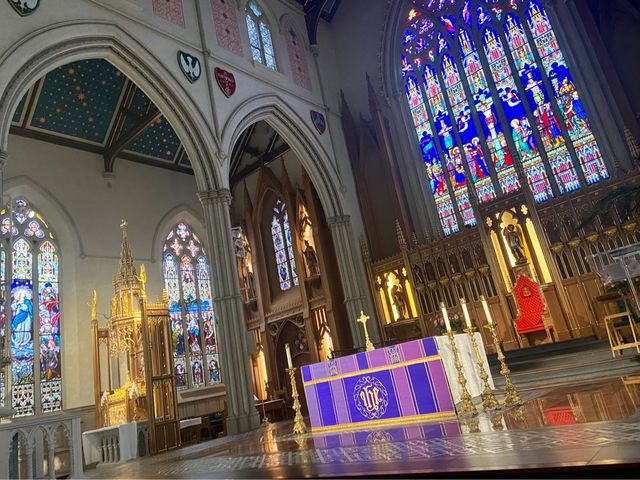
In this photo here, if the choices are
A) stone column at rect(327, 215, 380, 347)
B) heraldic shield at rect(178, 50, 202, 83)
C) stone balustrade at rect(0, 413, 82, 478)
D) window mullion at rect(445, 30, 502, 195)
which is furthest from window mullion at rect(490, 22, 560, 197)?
stone balustrade at rect(0, 413, 82, 478)

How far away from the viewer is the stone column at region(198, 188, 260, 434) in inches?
346

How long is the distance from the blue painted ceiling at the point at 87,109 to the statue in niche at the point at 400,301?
765 cm

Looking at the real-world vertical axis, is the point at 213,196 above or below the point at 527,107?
below

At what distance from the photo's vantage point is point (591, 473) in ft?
7.32

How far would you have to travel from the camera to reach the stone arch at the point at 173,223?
13889mm

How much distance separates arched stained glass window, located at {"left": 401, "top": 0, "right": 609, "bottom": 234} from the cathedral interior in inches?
2.1

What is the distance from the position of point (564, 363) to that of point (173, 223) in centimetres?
1110

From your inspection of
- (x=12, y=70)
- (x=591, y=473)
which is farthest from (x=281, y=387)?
(x=591, y=473)

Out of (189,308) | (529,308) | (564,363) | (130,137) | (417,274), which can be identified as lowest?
(564,363)

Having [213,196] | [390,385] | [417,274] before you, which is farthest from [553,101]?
[390,385]

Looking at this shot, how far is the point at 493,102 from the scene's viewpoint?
12.0 metres

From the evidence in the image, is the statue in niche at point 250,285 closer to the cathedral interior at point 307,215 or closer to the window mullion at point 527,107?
the cathedral interior at point 307,215

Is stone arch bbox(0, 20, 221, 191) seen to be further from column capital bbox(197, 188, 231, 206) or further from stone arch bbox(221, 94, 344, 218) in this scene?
stone arch bbox(221, 94, 344, 218)

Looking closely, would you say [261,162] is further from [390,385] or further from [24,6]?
[390,385]
